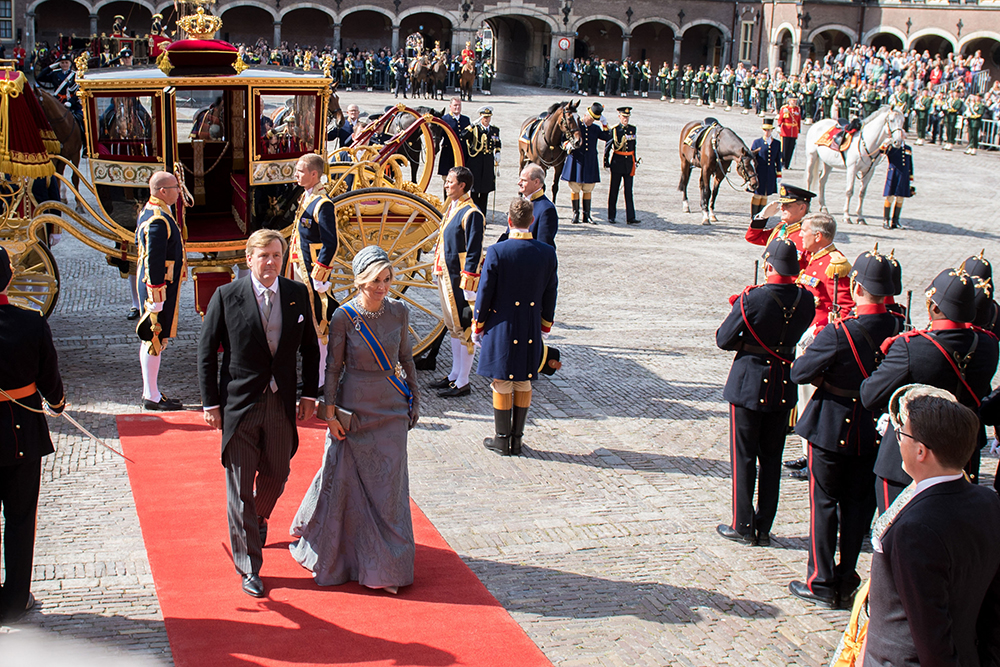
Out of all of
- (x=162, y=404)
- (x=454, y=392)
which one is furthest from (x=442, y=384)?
(x=162, y=404)

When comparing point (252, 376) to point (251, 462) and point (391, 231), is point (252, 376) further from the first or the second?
point (391, 231)

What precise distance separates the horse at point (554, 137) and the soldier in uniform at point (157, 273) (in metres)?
9.75

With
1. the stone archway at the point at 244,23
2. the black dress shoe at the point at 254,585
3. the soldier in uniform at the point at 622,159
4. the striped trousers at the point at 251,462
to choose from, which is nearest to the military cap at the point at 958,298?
the striped trousers at the point at 251,462

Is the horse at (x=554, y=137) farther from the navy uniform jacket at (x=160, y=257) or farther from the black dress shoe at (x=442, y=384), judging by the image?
the navy uniform jacket at (x=160, y=257)

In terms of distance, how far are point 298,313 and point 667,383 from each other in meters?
4.63

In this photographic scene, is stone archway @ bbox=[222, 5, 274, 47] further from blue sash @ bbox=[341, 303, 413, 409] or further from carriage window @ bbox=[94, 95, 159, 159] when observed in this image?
blue sash @ bbox=[341, 303, 413, 409]

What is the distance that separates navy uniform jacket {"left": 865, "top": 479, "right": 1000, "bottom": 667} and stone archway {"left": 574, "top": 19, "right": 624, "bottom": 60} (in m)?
47.6

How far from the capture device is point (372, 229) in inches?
354

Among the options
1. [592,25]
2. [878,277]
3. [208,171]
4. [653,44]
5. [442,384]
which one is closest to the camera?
[878,277]

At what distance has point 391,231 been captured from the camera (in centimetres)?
909

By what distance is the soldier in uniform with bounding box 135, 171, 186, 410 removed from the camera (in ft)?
24.0

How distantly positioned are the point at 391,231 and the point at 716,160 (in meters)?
9.37

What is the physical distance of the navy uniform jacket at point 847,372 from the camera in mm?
5199

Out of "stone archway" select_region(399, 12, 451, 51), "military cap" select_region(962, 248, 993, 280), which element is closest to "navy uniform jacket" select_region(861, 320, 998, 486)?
"military cap" select_region(962, 248, 993, 280)
